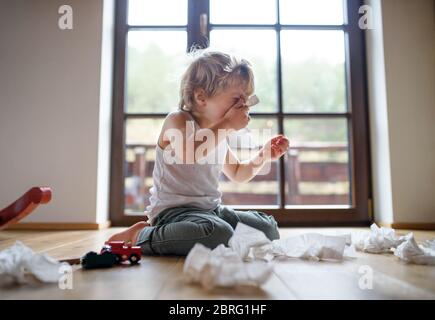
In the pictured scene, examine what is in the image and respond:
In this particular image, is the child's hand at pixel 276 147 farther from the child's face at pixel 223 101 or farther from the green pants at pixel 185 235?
the green pants at pixel 185 235

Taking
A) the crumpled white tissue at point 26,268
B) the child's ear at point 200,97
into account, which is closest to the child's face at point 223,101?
the child's ear at point 200,97

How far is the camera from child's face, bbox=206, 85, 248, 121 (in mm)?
1039

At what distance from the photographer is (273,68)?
190cm

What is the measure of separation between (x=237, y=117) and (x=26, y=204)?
0.60 metres

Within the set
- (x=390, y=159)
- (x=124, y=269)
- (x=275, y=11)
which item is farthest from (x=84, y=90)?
(x=390, y=159)

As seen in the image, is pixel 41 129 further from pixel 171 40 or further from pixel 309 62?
pixel 309 62

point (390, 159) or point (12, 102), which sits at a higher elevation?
point (12, 102)

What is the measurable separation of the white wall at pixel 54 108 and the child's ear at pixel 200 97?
783mm

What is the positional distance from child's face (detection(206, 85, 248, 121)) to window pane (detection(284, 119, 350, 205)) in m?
1.21

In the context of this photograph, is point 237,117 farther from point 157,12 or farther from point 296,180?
point 296,180

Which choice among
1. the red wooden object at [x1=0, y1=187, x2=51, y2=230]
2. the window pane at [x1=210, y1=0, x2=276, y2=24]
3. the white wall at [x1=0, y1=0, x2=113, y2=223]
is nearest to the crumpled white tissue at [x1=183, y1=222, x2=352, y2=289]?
the red wooden object at [x1=0, y1=187, x2=51, y2=230]

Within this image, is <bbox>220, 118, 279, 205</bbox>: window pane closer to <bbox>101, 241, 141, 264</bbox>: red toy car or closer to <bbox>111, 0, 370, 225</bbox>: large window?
<bbox>111, 0, 370, 225</bbox>: large window

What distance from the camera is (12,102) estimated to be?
5.63 feet
